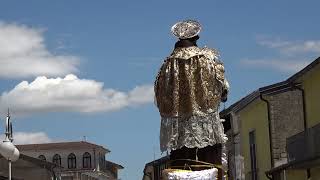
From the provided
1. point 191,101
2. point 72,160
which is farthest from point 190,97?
point 72,160

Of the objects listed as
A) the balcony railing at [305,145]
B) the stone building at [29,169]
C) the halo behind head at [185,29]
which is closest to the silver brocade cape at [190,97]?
the halo behind head at [185,29]

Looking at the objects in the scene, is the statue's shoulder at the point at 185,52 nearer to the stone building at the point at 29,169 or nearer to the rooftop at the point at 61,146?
the stone building at the point at 29,169

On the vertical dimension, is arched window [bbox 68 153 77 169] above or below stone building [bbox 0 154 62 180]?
above

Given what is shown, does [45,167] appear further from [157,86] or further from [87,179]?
[157,86]

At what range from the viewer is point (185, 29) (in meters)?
5.92

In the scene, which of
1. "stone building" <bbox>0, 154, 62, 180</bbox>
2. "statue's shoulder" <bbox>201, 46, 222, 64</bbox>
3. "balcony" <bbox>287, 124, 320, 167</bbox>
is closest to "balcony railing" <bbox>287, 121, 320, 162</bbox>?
"balcony" <bbox>287, 124, 320, 167</bbox>

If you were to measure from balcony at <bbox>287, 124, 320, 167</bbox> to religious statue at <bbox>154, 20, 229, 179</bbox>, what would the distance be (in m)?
17.3

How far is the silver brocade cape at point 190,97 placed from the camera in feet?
18.7

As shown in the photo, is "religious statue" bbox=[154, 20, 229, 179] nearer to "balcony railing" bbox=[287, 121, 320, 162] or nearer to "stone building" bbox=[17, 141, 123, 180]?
"balcony railing" bbox=[287, 121, 320, 162]

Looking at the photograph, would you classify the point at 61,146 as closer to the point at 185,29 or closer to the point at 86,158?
the point at 86,158

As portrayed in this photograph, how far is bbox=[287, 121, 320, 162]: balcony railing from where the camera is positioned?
76.5 ft

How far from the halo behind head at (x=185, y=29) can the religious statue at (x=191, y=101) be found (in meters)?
0.06

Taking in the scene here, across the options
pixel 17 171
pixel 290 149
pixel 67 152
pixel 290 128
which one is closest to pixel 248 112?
pixel 290 128

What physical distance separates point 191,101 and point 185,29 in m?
0.60
